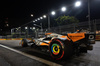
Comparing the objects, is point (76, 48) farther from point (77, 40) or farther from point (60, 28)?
point (60, 28)

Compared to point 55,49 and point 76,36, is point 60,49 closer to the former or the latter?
point 55,49

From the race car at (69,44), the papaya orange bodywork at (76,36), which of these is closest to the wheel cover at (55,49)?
the race car at (69,44)

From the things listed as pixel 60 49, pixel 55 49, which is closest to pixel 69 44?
pixel 60 49

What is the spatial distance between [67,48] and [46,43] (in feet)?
3.81

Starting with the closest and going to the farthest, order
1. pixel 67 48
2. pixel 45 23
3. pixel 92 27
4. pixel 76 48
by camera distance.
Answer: pixel 67 48, pixel 76 48, pixel 92 27, pixel 45 23

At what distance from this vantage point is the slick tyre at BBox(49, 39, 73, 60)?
7.27 ft

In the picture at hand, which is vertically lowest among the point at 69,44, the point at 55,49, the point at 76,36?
the point at 55,49

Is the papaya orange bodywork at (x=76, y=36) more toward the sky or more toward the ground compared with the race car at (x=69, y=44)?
more toward the sky

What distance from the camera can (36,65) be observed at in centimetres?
204

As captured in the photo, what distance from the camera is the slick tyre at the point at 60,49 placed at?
221 cm

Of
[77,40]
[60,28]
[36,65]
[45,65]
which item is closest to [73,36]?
[77,40]

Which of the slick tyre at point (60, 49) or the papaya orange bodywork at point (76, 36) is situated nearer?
the slick tyre at point (60, 49)

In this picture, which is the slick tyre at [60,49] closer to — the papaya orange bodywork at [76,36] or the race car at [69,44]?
the race car at [69,44]

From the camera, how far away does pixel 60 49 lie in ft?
7.63
